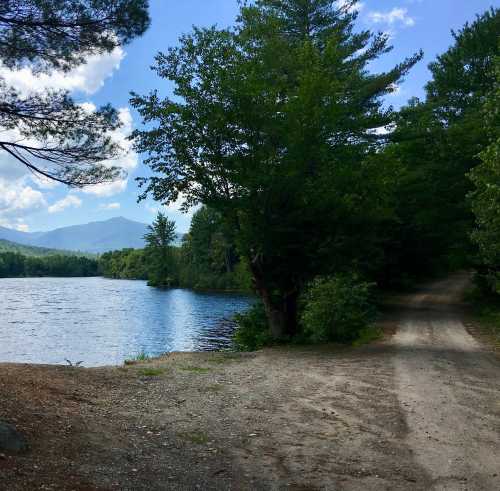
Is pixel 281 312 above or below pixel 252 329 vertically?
above

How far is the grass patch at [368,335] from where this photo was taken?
17889 millimetres

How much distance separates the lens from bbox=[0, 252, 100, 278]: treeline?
148 m

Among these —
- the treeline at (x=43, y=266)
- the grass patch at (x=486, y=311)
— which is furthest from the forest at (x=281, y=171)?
the treeline at (x=43, y=266)

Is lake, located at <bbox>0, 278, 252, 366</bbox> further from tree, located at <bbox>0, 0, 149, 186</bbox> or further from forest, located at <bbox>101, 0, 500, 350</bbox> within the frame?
tree, located at <bbox>0, 0, 149, 186</bbox>

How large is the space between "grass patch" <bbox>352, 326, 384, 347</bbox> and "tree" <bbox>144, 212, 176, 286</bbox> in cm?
8183

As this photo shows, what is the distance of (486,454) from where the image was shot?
6723mm

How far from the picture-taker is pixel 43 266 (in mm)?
153250

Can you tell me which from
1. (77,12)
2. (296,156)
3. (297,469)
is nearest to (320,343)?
(296,156)

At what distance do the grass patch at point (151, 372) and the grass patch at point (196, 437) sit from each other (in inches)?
179

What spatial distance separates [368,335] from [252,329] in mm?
4891

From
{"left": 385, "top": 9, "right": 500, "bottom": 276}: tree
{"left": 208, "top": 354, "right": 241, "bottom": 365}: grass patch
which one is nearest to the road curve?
{"left": 208, "top": 354, "right": 241, "bottom": 365}: grass patch

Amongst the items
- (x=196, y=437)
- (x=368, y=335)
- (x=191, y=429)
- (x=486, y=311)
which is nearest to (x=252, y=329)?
(x=368, y=335)

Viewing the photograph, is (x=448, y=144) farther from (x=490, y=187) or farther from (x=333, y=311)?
(x=333, y=311)

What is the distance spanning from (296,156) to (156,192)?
5142 millimetres
